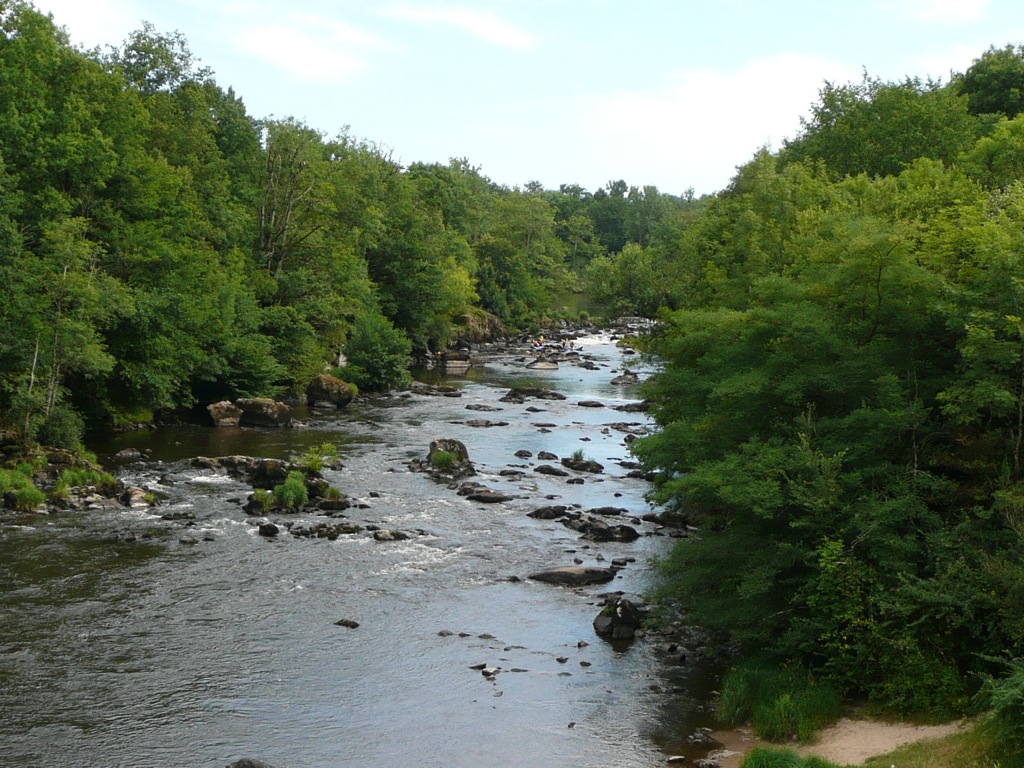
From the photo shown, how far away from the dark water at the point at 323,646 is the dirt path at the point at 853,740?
37.8 inches

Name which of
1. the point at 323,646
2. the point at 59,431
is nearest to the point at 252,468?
the point at 59,431

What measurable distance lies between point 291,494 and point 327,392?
2334 centimetres

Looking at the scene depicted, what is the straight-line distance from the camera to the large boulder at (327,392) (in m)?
56.7

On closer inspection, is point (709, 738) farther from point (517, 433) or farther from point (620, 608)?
point (517, 433)

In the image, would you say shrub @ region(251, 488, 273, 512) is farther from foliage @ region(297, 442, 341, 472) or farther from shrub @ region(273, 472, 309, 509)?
foliage @ region(297, 442, 341, 472)

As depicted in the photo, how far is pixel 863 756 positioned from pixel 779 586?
4573mm

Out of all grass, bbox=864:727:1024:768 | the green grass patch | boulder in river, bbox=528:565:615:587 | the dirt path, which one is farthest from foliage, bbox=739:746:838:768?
boulder in river, bbox=528:565:615:587

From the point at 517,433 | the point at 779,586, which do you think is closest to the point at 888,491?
the point at 779,586

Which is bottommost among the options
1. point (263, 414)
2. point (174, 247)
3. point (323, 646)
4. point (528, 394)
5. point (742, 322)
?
point (323, 646)

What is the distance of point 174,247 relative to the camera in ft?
160

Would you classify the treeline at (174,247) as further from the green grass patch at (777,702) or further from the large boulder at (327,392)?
the green grass patch at (777,702)

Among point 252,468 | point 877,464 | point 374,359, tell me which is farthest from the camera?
point 374,359

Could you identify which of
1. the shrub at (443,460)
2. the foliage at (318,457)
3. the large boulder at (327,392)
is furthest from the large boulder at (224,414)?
the shrub at (443,460)

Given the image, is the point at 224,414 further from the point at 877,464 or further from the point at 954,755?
the point at 954,755
